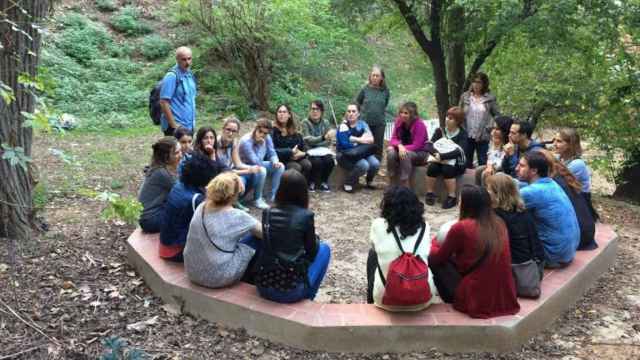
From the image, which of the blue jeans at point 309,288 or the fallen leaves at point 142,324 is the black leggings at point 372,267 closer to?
the blue jeans at point 309,288

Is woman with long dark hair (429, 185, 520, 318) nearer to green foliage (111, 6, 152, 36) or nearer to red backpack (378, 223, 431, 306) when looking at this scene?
red backpack (378, 223, 431, 306)

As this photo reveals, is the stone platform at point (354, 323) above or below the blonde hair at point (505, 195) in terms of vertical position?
below

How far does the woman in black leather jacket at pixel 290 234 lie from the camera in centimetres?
400

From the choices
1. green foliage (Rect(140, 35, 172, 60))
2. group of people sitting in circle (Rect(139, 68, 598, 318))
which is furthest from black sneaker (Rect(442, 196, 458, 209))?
green foliage (Rect(140, 35, 172, 60))

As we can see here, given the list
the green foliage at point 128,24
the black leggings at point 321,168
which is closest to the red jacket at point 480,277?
the black leggings at point 321,168

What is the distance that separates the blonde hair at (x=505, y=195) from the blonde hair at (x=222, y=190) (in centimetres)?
172

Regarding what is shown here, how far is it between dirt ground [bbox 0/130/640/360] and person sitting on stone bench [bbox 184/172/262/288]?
342mm

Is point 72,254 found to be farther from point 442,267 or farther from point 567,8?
point 567,8

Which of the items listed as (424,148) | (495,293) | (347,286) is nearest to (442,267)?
(495,293)

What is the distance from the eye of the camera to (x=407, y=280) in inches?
153

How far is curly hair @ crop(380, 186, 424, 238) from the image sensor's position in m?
3.90

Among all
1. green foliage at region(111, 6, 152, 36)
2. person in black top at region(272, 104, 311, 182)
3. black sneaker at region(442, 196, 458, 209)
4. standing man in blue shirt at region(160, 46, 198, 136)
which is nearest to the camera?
standing man in blue shirt at region(160, 46, 198, 136)

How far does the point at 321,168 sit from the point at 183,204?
3534 mm

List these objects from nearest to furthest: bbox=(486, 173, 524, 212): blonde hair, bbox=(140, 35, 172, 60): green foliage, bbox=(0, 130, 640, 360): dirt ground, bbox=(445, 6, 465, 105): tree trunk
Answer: bbox=(0, 130, 640, 360): dirt ground → bbox=(486, 173, 524, 212): blonde hair → bbox=(445, 6, 465, 105): tree trunk → bbox=(140, 35, 172, 60): green foliage
